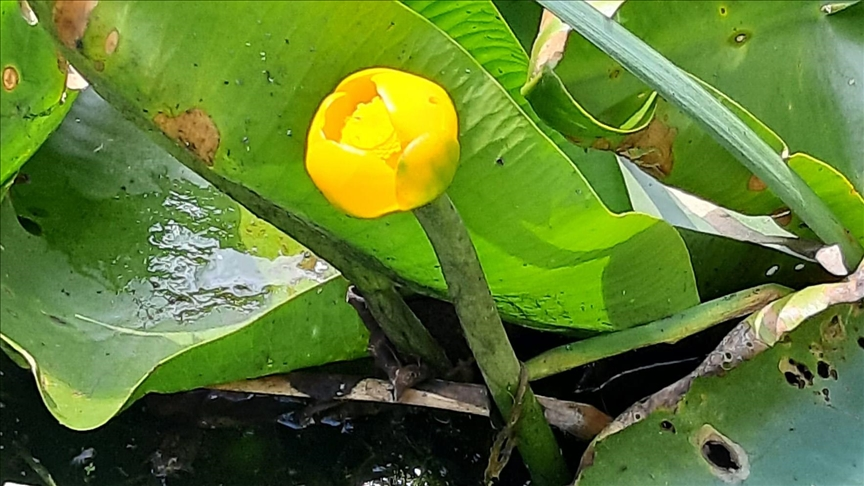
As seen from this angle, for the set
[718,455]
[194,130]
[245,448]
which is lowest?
[245,448]

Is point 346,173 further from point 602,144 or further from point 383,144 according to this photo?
point 602,144

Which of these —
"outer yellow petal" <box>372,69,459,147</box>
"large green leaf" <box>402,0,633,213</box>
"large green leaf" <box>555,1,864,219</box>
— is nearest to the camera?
"outer yellow petal" <box>372,69,459,147</box>

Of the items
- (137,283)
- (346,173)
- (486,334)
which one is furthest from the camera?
(137,283)

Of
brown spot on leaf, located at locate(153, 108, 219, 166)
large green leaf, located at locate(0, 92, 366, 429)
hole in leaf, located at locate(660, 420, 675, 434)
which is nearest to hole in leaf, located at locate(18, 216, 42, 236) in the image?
large green leaf, located at locate(0, 92, 366, 429)

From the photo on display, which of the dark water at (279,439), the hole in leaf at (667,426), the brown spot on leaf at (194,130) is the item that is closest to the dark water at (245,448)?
the dark water at (279,439)

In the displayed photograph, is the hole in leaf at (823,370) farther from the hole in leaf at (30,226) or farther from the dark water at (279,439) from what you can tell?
the hole in leaf at (30,226)

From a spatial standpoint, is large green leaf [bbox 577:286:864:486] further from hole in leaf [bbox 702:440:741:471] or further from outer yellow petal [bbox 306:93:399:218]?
outer yellow petal [bbox 306:93:399:218]

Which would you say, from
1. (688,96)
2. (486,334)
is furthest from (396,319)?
(688,96)
